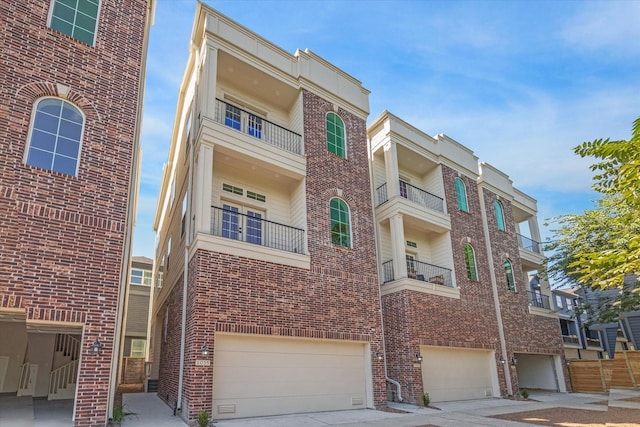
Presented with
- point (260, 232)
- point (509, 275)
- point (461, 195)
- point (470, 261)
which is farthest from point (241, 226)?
point (509, 275)

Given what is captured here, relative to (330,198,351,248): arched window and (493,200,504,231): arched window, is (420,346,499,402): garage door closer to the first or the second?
(330,198,351,248): arched window

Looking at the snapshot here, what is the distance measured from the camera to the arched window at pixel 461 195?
60.8ft

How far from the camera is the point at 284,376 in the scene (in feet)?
34.3

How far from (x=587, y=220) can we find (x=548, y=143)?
994cm

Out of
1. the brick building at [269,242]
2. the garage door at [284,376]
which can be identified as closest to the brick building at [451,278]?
the brick building at [269,242]

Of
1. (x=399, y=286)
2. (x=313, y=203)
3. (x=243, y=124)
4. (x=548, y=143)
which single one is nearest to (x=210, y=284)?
(x=313, y=203)

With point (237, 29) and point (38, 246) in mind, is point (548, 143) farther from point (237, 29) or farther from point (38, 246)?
point (38, 246)

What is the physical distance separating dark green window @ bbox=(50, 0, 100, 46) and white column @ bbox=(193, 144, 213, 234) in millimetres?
3739

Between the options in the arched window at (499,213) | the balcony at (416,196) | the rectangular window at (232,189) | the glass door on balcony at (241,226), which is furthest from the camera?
the arched window at (499,213)

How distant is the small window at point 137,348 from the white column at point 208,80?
611 inches

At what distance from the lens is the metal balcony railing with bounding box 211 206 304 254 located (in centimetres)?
1159

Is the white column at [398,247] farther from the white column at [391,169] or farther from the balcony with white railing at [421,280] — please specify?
the white column at [391,169]

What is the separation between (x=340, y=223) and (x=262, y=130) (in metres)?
4.11

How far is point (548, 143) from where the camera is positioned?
38.0 feet
